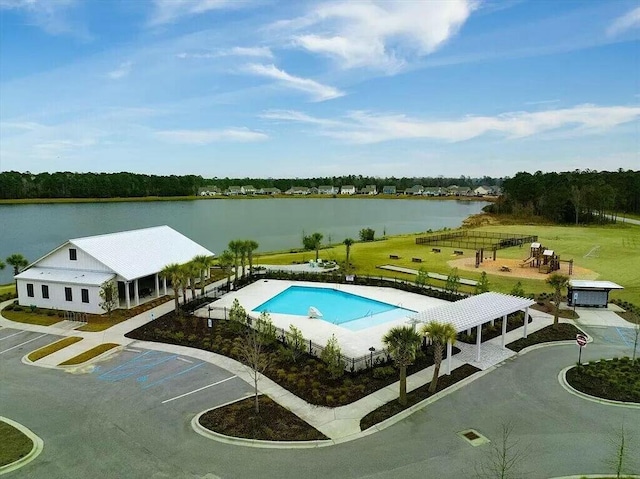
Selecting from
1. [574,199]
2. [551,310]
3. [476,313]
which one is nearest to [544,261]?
[551,310]

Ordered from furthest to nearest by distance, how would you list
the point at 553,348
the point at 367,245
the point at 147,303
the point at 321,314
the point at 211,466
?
the point at 367,245 < the point at 147,303 < the point at 321,314 < the point at 553,348 < the point at 211,466

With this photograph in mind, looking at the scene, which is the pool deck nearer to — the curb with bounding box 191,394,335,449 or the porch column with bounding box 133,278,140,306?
the porch column with bounding box 133,278,140,306

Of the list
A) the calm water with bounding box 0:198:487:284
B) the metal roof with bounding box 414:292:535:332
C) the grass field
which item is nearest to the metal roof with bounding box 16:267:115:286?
Answer: the calm water with bounding box 0:198:487:284

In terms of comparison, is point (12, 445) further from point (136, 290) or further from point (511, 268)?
point (511, 268)

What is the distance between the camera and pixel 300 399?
16734 mm

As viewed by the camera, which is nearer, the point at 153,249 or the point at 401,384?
the point at 401,384

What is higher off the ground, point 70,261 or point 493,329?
point 70,261

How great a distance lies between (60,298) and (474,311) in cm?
2481

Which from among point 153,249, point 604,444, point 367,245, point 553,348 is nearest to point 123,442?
point 604,444

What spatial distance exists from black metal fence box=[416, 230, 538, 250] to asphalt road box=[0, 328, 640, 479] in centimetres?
3878

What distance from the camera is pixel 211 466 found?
12594 millimetres

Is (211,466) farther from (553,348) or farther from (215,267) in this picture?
(215,267)

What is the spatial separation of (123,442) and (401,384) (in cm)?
941

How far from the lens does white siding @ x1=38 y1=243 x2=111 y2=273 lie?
2897cm
